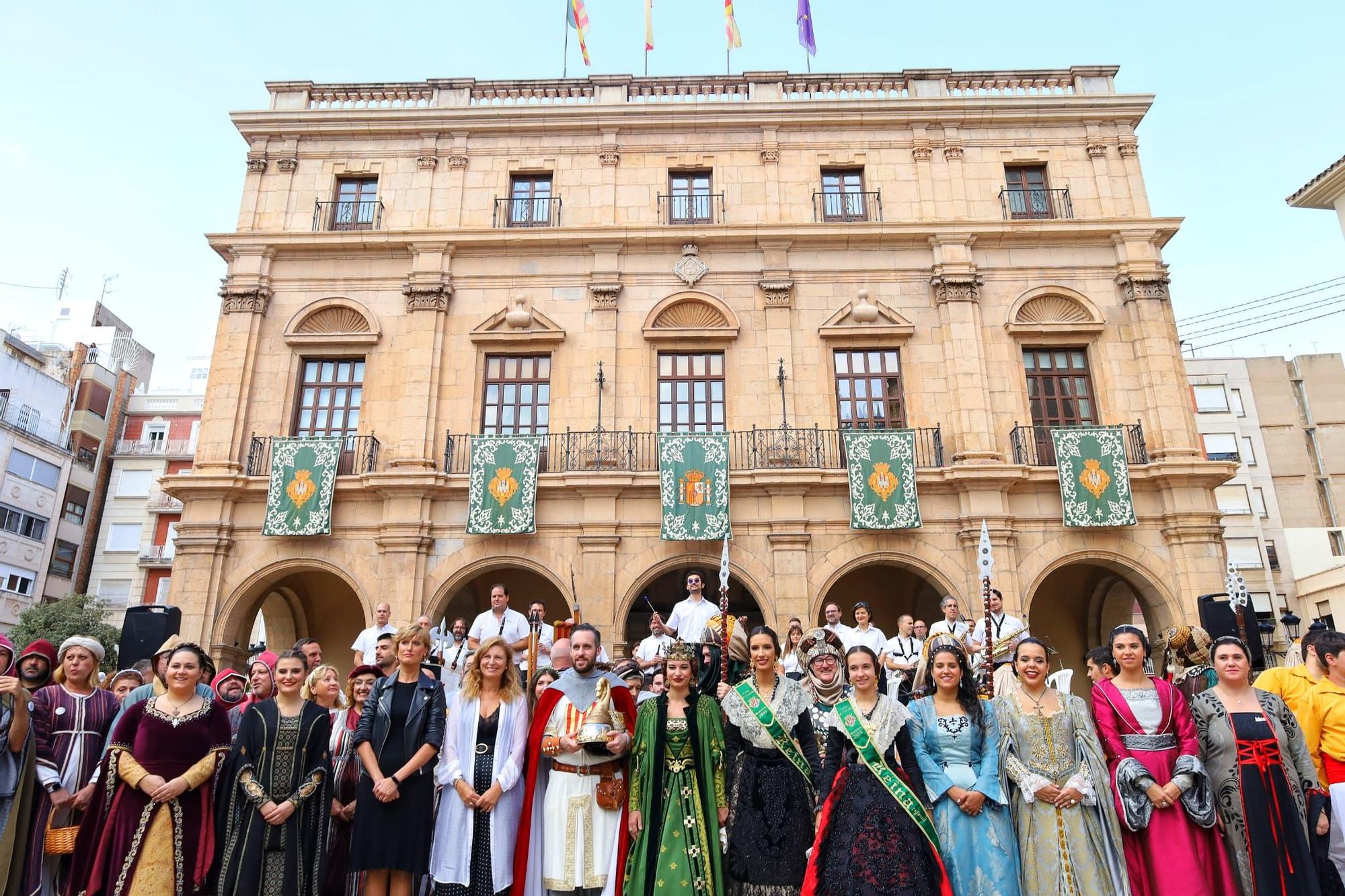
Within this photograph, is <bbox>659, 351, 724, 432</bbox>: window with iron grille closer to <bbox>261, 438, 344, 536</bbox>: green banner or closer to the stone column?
the stone column

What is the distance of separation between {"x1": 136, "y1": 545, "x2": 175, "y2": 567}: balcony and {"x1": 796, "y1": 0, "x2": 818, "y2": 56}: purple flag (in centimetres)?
2818

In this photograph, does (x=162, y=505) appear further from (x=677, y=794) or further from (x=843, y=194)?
(x=677, y=794)

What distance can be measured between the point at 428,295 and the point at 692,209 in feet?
17.5

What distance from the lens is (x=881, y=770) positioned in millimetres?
4469

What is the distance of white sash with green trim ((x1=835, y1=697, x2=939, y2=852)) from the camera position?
14.3 ft

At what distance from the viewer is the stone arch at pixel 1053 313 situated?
1540 centimetres

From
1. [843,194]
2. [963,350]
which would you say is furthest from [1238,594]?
[843,194]

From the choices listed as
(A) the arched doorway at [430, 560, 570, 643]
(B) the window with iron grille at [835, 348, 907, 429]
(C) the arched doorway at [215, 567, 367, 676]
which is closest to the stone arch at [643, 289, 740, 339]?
(B) the window with iron grille at [835, 348, 907, 429]

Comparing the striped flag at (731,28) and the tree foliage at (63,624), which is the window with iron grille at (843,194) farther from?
the tree foliage at (63,624)

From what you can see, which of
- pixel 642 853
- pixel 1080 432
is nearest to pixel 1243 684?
pixel 642 853

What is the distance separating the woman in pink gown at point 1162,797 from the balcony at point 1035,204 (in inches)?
524

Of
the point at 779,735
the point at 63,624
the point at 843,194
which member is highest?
the point at 843,194

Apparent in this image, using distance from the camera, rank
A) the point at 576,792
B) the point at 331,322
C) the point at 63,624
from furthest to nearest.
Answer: the point at 63,624 < the point at 331,322 < the point at 576,792

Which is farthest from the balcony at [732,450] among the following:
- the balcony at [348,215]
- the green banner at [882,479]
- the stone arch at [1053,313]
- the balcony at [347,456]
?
the balcony at [348,215]
